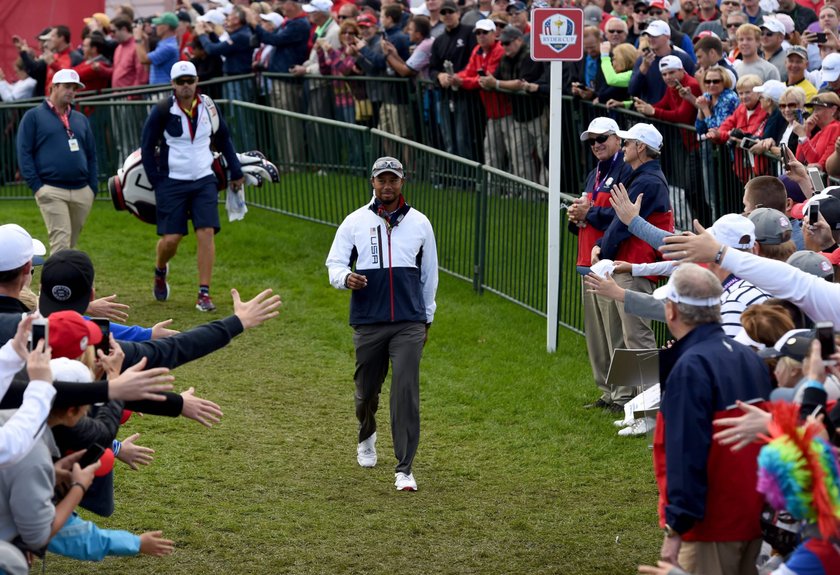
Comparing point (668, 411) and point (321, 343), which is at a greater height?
point (668, 411)

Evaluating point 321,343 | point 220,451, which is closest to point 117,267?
point 321,343

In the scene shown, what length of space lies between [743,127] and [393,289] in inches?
198

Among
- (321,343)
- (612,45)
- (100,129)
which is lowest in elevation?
(321,343)

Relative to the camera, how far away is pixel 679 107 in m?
14.0

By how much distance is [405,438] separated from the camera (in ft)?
30.4

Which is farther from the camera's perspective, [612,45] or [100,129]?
[100,129]

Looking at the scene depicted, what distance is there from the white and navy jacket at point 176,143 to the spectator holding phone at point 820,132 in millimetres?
5794

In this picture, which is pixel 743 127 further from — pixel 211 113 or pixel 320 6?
pixel 320 6

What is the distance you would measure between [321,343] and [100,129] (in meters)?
7.32

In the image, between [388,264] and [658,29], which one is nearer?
[388,264]

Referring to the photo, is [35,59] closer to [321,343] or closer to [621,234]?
[321,343]

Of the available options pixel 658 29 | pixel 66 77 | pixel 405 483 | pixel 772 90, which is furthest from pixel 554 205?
pixel 66 77

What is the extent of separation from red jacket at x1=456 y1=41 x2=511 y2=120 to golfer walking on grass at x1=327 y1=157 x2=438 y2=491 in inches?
304

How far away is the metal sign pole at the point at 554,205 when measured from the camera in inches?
473
